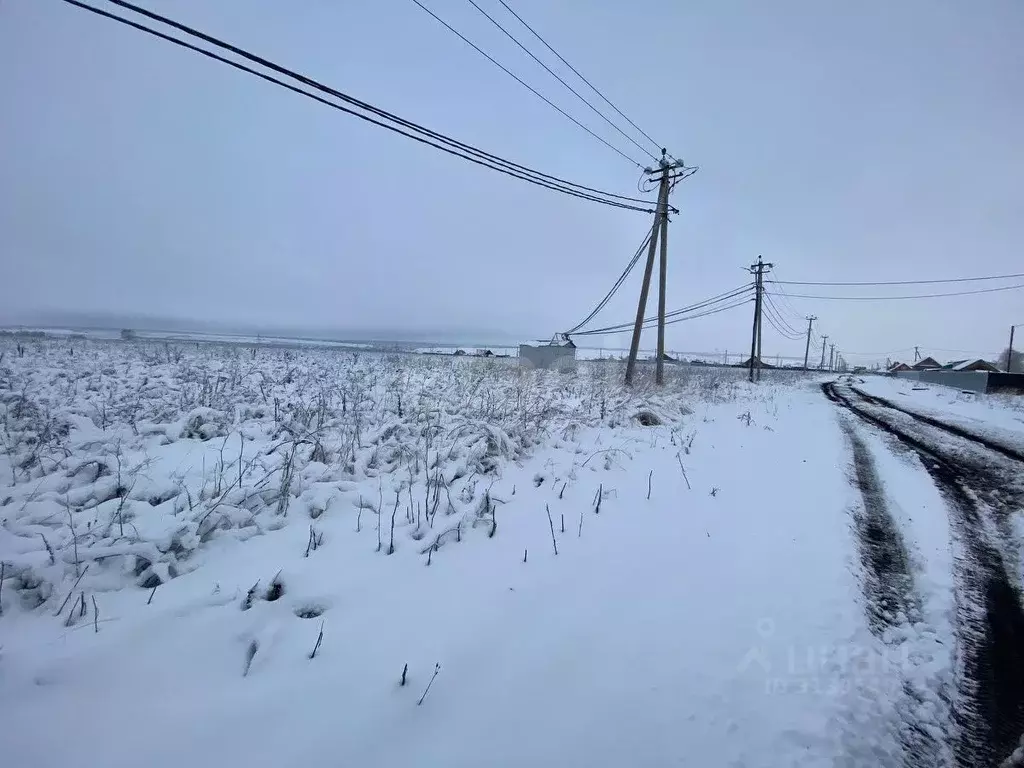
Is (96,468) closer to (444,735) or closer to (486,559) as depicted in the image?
(486,559)

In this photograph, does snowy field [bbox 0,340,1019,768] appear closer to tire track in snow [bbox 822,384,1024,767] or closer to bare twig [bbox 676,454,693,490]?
tire track in snow [bbox 822,384,1024,767]

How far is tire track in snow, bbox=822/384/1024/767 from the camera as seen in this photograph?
1.72 metres

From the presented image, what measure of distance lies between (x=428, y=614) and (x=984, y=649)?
10.5 feet

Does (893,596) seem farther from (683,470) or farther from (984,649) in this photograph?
(683,470)

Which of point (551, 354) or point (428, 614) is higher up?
point (551, 354)

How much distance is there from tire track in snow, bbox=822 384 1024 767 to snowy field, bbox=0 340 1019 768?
88 mm

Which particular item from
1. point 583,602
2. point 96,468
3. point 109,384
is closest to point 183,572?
point 96,468

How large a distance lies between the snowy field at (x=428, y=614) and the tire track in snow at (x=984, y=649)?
0.29 ft

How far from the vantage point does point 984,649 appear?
2238 mm

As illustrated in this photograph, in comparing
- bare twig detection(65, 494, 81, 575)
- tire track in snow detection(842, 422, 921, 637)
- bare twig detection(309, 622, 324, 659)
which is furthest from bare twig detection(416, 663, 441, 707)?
tire track in snow detection(842, 422, 921, 637)

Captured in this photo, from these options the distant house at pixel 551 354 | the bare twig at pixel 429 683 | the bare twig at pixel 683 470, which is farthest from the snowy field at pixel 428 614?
the distant house at pixel 551 354

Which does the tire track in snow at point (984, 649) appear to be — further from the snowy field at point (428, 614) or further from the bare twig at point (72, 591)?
the bare twig at point (72, 591)

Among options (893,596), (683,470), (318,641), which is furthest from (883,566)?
(318,641)

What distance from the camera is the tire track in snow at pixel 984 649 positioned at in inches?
A: 67.7
